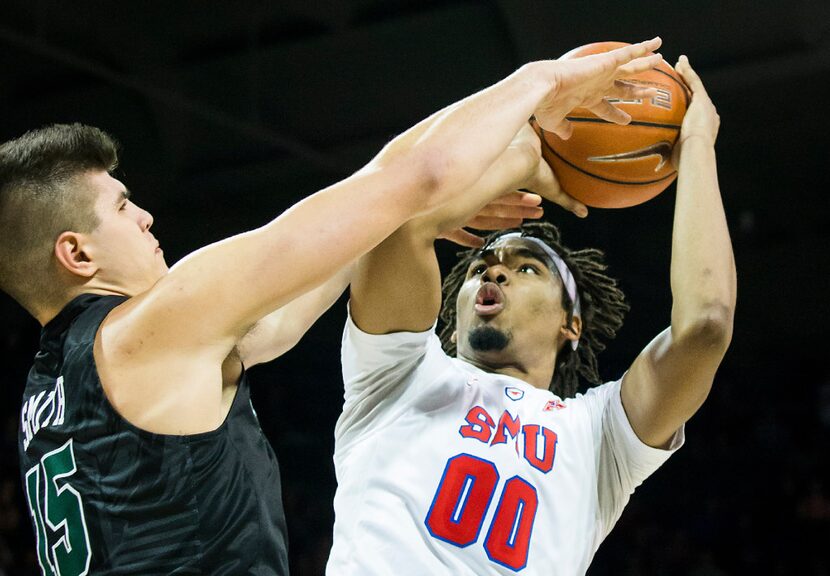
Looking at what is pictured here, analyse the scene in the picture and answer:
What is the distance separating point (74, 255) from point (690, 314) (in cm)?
161

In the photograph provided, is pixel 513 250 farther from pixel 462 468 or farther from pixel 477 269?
pixel 462 468

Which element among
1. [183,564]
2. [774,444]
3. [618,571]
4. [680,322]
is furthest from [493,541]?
[774,444]

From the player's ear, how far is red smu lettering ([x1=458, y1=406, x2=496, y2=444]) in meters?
1.16

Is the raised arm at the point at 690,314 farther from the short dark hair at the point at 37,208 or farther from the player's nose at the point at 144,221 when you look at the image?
the short dark hair at the point at 37,208

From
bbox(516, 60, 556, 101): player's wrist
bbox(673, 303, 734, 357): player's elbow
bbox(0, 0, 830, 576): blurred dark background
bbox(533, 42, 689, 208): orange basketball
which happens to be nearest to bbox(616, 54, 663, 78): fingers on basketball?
bbox(533, 42, 689, 208): orange basketball

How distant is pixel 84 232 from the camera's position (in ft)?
6.73

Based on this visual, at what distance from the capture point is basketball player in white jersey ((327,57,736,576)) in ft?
8.77

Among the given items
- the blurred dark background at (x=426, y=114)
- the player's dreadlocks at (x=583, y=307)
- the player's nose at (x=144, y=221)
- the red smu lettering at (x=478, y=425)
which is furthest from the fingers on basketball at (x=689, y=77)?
the blurred dark background at (x=426, y=114)

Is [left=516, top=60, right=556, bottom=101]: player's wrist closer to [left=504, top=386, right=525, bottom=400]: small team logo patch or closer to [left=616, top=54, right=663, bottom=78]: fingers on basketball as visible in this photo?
[left=616, top=54, right=663, bottom=78]: fingers on basketball

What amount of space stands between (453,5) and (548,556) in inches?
214

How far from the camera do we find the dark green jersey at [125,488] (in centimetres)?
187

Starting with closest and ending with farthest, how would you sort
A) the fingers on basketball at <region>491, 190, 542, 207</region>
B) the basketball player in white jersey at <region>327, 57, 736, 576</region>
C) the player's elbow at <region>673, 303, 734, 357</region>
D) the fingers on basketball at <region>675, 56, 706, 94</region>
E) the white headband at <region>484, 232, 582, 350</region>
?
the basketball player in white jersey at <region>327, 57, 736, 576</region>
the player's elbow at <region>673, 303, 734, 357</region>
the fingers on basketball at <region>491, 190, 542, 207</region>
the fingers on basketball at <region>675, 56, 706, 94</region>
the white headband at <region>484, 232, 582, 350</region>

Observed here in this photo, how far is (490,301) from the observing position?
324 cm

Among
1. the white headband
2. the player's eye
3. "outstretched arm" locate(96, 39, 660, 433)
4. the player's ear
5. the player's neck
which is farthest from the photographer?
the white headband
